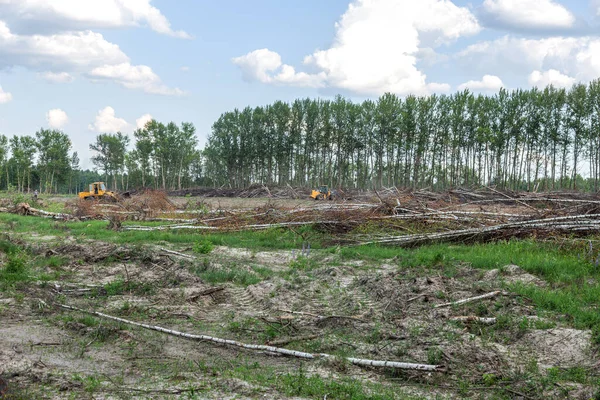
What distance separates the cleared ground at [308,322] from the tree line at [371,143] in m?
40.5

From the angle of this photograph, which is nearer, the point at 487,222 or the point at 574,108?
the point at 487,222

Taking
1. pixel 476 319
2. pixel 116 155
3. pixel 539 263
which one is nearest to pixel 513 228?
pixel 539 263

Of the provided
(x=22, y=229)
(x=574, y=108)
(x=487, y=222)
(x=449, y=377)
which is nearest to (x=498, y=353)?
(x=449, y=377)

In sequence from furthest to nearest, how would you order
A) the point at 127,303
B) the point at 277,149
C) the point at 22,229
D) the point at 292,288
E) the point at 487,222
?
the point at 277,149 → the point at 22,229 → the point at 487,222 → the point at 292,288 → the point at 127,303

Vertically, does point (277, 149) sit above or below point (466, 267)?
above

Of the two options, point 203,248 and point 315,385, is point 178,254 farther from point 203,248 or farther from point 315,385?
point 315,385

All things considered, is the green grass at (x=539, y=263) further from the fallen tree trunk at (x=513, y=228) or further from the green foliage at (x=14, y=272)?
the green foliage at (x=14, y=272)

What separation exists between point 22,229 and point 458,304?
687 inches

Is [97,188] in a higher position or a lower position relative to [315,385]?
higher

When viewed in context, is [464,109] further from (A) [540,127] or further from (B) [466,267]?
(B) [466,267]

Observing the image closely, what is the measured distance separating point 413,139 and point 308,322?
5331 cm

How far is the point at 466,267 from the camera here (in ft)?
33.8

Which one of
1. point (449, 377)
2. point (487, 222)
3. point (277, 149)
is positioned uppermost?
point (277, 149)

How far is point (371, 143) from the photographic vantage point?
6134 cm
